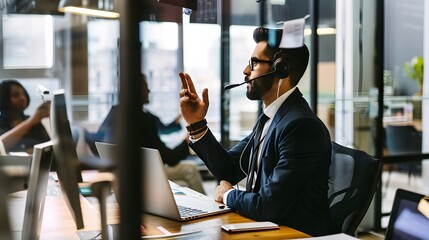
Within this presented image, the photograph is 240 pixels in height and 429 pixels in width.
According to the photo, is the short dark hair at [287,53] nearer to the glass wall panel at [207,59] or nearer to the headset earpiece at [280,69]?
the headset earpiece at [280,69]

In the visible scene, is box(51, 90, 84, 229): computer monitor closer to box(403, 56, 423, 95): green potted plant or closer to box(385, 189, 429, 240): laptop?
box(385, 189, 429, 240): laptop

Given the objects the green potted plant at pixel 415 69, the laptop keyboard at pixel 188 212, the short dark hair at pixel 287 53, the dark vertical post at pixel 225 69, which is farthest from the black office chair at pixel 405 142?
the laptop keyboard at pixel 188 212

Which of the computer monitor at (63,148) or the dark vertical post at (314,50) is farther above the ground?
the dark vertical post at (314,50)

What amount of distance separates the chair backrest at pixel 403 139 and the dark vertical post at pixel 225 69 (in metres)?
1.32

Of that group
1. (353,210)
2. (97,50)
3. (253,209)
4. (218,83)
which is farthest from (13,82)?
(218,83)

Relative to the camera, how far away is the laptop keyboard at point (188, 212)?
5.96 feet

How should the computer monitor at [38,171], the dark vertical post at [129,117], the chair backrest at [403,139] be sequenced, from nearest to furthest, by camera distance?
the dark vertical post at [129,117] → the computer monitor at [38,171] → the chair backrest at [403,139]

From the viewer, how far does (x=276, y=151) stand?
202 cm

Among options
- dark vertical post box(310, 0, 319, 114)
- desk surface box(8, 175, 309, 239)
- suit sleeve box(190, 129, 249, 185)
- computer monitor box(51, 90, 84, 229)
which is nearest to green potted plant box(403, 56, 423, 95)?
dark vertical post box(310, 0, 319, 114)

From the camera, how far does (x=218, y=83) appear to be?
4512 millimetres

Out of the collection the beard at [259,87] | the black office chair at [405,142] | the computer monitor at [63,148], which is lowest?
the black office chair at [405,142]

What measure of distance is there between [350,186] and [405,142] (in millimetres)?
2932

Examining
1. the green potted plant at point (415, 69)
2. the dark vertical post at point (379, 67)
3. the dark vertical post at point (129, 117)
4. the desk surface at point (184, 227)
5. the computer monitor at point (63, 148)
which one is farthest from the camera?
the green potted plant at point (415, 69)

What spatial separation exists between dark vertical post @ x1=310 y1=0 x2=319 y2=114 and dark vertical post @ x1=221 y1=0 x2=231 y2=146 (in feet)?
2.27
